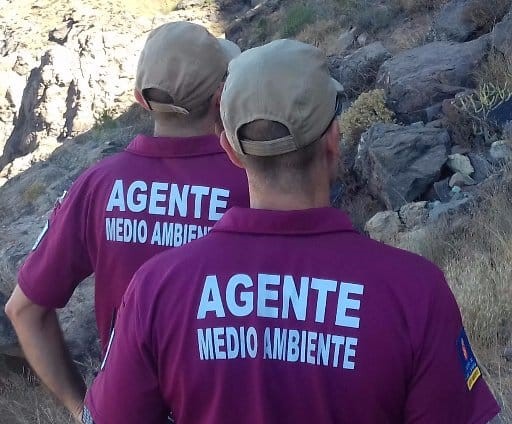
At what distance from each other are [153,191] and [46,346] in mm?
631

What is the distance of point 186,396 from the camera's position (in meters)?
1.74

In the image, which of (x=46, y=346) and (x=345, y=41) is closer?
(x=46, y=346)

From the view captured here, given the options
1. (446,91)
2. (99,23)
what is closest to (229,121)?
(446,91)

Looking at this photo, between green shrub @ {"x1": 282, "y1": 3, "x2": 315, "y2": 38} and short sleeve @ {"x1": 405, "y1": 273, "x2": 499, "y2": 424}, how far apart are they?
15.0 meters

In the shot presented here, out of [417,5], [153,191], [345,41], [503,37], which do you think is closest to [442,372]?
[153,191]

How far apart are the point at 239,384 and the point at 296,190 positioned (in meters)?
0.39

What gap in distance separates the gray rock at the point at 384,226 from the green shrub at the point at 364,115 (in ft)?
6.79

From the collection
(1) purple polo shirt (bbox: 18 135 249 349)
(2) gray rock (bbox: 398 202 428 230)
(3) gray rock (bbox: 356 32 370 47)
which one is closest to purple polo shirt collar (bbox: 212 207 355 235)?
(1) purple polo shirt (bbox: 18 135 249 349)

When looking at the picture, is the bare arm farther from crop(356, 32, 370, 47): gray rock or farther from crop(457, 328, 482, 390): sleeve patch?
crop(356, 32, 370, 47): gray rock

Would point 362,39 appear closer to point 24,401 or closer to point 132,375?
point 24,401

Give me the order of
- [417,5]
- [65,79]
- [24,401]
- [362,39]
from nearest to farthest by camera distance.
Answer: [24,401], [417,5], [362,39], [65,79]

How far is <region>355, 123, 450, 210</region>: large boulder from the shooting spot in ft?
25.5

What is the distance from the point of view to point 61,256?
252 cm

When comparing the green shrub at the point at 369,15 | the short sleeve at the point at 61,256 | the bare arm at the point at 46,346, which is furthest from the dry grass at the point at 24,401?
the green shrub at the point at 369,15
